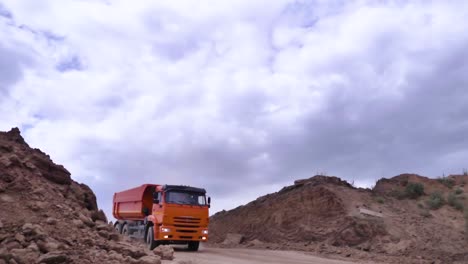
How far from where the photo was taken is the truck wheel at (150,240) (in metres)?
23.2

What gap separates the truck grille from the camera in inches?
889

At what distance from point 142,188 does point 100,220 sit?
34.4 ft

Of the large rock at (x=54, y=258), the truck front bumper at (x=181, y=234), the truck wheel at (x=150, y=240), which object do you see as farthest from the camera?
the truck wheel at (x=150, y=240)

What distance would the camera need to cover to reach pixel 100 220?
623 inches

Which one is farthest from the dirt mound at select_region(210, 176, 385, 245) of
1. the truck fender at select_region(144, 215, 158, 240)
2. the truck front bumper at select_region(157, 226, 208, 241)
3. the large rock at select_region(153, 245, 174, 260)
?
the large rock at select_region(153, 245, 174, 260)

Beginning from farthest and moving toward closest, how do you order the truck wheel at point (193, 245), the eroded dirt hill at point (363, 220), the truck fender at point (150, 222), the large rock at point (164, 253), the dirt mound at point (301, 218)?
the dirt mound at point (301, 218), the eroded dirt hill at point (363, 220), the truck wheel at point (193, 245), the truck fender at point (150, 222), the large rock at point (164, 253)

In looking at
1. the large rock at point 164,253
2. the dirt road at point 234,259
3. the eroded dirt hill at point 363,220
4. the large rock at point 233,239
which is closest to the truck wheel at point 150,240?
the dirt road at point 234,259

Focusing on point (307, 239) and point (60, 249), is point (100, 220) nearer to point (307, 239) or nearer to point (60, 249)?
point (60, 249)

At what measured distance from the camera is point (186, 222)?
22719 mm

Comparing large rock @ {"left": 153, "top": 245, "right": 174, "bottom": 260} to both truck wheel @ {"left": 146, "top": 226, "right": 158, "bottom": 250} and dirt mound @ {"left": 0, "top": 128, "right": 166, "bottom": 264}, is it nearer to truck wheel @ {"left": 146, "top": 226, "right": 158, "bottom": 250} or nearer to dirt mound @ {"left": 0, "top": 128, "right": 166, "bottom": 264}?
dirt mound @ {"left": 0, "top": 128, "right": 166, "bottom": 264}

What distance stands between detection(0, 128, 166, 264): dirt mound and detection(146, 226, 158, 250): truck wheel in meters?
7.24

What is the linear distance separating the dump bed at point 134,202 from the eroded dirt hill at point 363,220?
8793 millimetres

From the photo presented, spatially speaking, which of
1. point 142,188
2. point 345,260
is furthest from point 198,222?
point 345,260

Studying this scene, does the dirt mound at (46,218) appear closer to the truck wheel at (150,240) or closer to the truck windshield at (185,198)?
the truck windshield at (185,198)
